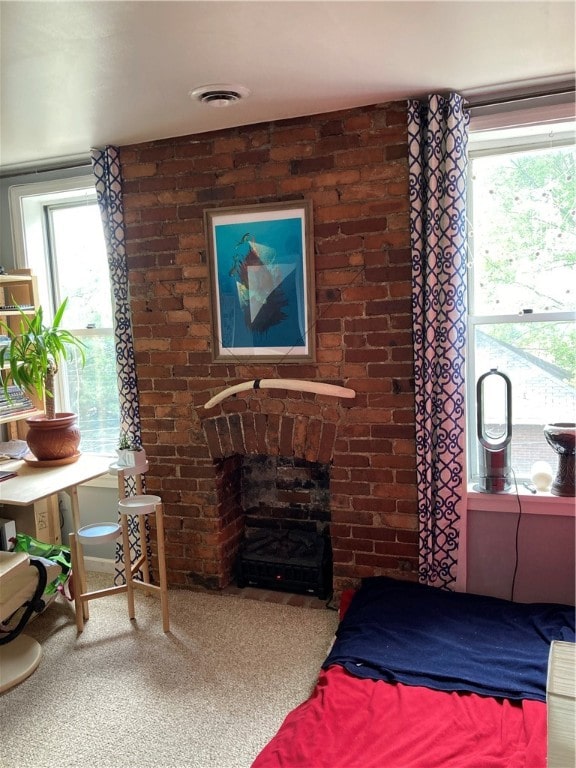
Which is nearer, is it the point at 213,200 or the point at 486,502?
the point at 486,502

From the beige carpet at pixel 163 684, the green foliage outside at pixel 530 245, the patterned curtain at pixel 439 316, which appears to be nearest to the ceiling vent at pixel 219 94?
the patterned curtain at pixel 439 316

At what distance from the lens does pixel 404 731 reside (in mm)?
1827

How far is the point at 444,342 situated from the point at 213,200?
1.29 metres

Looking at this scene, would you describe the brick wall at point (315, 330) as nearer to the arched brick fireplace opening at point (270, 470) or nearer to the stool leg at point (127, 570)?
the arched brick fireplace opening at point (270, 470)

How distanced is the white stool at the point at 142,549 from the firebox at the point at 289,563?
1.56ft

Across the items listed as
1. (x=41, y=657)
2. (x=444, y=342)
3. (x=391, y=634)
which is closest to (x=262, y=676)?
(x=391, y=634)

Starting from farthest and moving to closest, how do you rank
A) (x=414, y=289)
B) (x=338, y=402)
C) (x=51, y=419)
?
(x=51, y=419) < (x=338, y=402) < (x=414, y=289)

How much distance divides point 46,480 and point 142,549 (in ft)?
2.12

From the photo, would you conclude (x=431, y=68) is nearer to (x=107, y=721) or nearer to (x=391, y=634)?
(x=391, y=634)

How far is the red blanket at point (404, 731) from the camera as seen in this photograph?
5.62ft

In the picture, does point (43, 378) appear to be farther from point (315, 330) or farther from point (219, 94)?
point (219, 94)

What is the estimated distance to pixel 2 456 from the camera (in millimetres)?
3076

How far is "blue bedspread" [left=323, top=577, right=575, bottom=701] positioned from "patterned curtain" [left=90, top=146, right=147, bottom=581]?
4.57 feet

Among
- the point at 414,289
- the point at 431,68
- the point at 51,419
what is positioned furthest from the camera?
the point at 51,419
